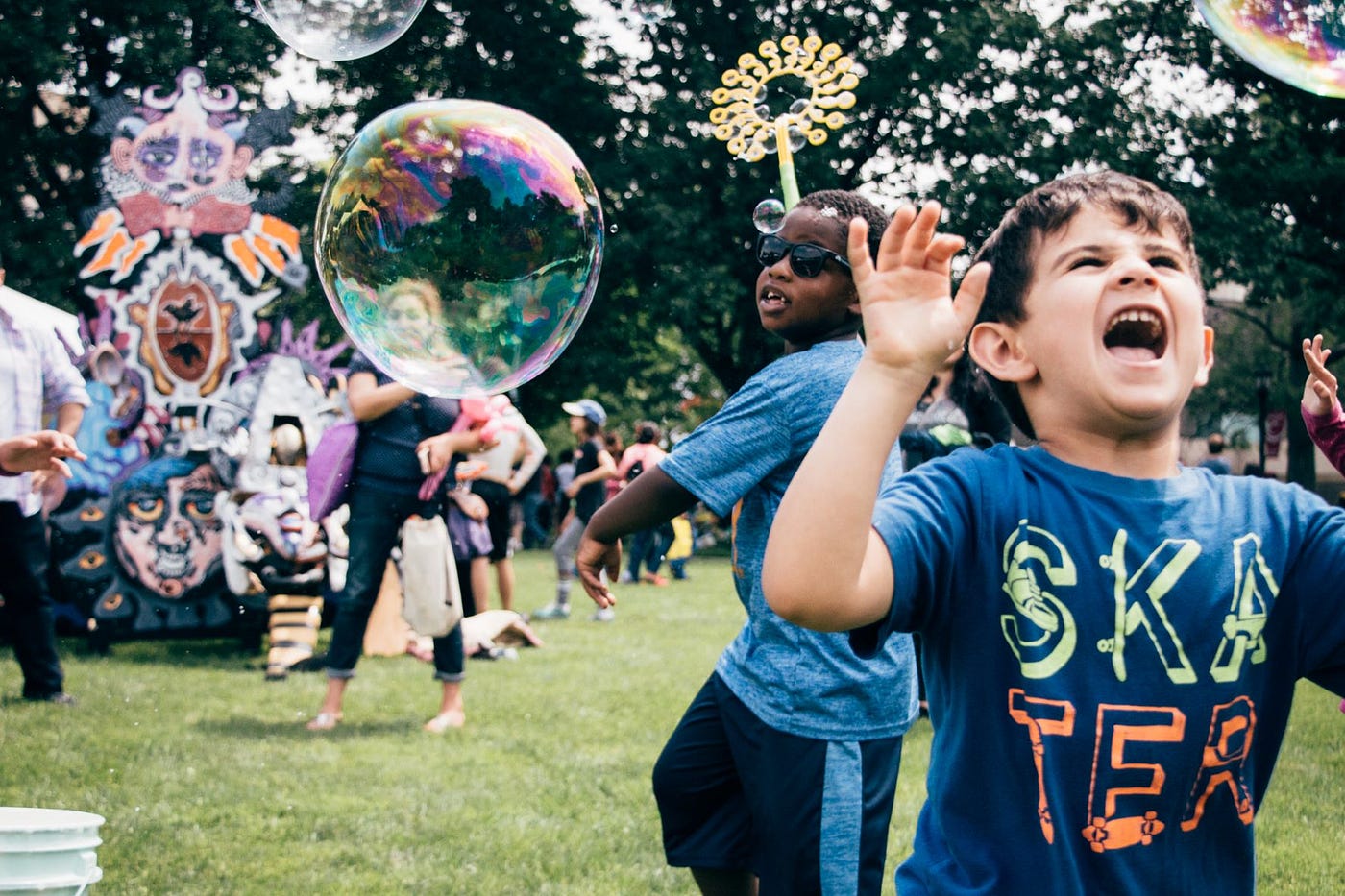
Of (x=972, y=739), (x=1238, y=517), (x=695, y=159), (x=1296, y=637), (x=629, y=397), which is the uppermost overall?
(x=695, y=159)

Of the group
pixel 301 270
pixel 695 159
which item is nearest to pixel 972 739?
pixel 301 270

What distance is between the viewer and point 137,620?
349 inches

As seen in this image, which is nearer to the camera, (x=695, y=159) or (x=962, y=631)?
(x=962, y=631)

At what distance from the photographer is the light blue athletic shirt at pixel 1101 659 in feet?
5.31

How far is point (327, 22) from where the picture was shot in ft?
15.3

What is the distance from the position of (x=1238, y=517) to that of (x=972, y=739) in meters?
0.48

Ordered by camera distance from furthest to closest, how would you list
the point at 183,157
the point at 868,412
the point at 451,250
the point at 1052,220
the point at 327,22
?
the point at 183,157, the point at 327,22, the point at 451,250, the point at 1052,220, the point at 868,412

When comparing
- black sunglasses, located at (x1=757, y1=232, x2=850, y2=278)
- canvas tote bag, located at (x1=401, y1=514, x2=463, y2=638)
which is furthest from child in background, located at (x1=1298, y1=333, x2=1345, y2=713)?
canvas tote bag, located at (x1=401, y1=514, x2=463, y2=638)

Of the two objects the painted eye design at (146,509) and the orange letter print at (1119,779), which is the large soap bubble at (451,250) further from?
the painted eye design at (146,509)

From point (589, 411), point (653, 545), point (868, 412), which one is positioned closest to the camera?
point (868, 412)

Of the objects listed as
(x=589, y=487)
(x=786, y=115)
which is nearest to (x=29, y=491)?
(x=786, y=115)

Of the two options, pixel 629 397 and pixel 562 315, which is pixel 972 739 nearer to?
pixel 562 315

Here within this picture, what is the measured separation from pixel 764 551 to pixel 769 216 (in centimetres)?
107

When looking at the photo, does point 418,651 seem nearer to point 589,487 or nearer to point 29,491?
point 29,491
